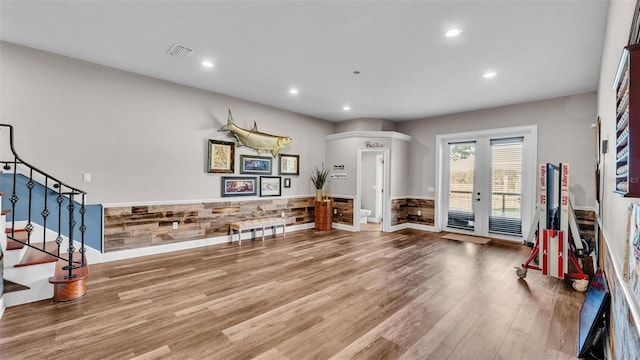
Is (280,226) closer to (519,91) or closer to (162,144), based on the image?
(162,144)

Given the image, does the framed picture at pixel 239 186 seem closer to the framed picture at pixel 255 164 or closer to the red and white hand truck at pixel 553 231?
the framed picture at pixel 255 164

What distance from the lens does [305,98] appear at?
18.8 ft

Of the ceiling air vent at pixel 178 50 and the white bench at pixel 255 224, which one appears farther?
the white bench at pixel 255 224

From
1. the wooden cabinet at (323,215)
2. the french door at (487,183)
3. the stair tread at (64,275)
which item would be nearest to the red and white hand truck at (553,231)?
the french door at (487,183)

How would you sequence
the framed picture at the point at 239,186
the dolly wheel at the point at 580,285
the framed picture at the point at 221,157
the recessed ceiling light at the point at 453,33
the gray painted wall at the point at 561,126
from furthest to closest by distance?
the framed picture at the point at 239,186
the framed picture at the point at 221,157
the gray painted wall at the point at 561,126
the dolly wheel at the point at 580,285
the recessed ceiling light at the point at 453,33

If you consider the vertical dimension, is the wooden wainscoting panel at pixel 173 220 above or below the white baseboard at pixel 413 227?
above

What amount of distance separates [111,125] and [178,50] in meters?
1.70

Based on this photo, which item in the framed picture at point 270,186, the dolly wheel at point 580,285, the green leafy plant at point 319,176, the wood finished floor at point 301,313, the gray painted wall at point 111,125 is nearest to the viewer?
the wood finished floor at point 301,313

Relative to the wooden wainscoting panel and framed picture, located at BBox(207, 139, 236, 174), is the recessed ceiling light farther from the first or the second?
the wooden wainscoting panel

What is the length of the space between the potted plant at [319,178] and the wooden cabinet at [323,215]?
0.69ft

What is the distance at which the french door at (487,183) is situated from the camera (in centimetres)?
588

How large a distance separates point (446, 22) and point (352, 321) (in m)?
3.13

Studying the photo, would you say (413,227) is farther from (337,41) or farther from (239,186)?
(337,41)

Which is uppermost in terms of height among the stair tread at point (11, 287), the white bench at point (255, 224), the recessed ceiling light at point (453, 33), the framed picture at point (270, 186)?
the recessed ceiling light at point (453, 33)
